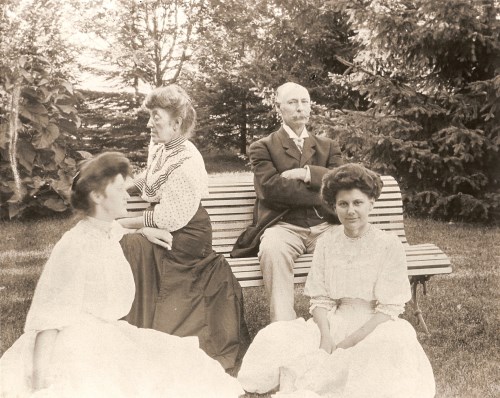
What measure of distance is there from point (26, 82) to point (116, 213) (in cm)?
Answer: 535

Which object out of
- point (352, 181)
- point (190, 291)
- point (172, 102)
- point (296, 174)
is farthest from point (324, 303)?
point (172, 102)

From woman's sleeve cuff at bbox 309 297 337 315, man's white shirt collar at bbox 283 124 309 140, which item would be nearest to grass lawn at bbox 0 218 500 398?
woman's sleeve cuff at bbox 309 297 337 315

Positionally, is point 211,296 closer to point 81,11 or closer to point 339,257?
point 339,257

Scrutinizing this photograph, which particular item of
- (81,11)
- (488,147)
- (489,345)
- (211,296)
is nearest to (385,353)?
(211,296)

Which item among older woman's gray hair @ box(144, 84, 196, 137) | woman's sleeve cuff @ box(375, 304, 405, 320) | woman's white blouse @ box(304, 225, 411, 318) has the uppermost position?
older woman's gray hair @ box(144, 84, 196, 137)

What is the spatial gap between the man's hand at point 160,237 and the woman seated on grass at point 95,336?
70cm

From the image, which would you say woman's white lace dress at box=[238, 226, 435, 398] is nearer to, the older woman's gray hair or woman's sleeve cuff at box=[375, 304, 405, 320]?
woman's sleeve cuff at box=[375, 304, 405, 320]

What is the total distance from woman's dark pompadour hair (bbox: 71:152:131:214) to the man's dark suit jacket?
1674 millimetres

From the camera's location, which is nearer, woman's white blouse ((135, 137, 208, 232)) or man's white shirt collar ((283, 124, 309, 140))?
woman's white blouse ((135, 137, 208, 232))

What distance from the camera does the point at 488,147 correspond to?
7684 millimetres

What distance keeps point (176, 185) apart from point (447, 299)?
264cm

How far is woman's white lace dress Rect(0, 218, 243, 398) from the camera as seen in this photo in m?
2.60

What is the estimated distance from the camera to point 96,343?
8.89ft

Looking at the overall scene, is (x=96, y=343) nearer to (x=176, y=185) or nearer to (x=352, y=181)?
(x=176, y=185)
